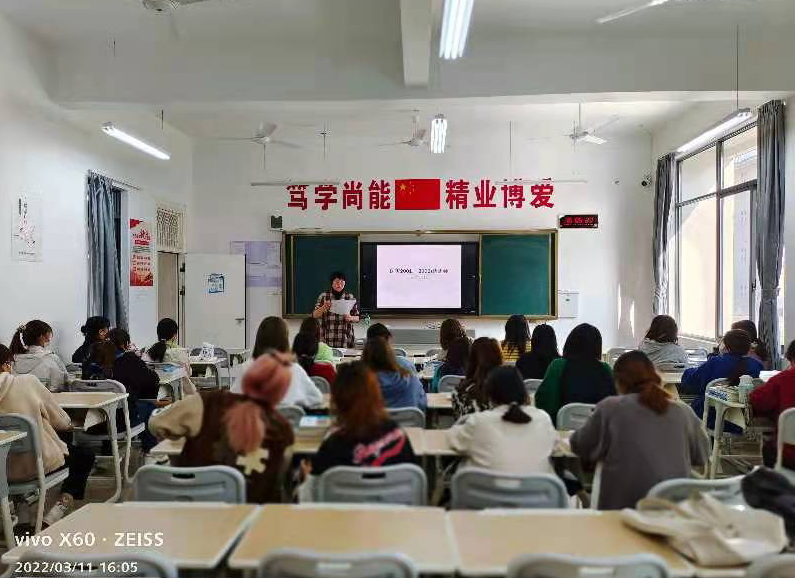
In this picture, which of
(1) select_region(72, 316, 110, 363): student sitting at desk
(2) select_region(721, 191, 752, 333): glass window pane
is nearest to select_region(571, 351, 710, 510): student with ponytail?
(1) select_region(72, 316, 110, 363): student sitting at desk

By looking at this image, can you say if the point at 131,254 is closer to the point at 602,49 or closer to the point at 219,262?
the point at 219,262

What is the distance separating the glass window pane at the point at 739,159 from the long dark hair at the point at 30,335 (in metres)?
6.73

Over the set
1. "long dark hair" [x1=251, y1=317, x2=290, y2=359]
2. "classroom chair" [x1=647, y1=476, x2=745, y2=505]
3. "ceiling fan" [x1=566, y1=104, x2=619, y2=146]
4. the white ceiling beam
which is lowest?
"classroom chair" [x1=647, y1=476, x2=745, y2=505]

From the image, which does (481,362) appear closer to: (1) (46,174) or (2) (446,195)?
(1) (46,174)

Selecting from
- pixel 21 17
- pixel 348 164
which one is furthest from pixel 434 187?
pixel 21 17

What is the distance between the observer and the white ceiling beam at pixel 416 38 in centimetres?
421

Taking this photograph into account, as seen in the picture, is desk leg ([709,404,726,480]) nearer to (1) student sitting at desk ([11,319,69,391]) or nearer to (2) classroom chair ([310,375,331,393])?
(2) classroom chair ([310,375,331,393])

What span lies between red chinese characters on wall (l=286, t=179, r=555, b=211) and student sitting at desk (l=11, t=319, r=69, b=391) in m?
4.89

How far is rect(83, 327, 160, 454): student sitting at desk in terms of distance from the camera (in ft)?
15.2

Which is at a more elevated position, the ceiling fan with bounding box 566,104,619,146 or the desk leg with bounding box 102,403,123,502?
the ceiling fan with bounding box 566,104,619,146

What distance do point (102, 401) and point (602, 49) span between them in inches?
192

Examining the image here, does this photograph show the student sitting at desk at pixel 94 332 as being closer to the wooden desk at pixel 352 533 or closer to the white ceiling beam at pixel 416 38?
the white ceiling beam at pixel 416 38

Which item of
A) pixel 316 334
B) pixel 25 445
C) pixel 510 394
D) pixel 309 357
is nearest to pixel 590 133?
pixel 316 334

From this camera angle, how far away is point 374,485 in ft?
7.73
